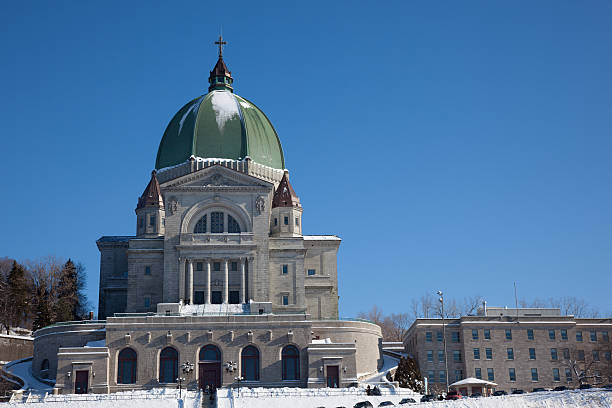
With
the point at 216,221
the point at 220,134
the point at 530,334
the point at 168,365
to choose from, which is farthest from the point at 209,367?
→ the point at 530,334

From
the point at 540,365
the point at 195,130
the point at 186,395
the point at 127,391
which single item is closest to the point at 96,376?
the point at 127,391

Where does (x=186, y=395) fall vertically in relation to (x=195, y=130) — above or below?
below

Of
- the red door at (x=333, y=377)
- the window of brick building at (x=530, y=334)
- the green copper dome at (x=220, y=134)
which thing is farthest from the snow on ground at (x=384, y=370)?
the green copper dome at (x=220, y=134)

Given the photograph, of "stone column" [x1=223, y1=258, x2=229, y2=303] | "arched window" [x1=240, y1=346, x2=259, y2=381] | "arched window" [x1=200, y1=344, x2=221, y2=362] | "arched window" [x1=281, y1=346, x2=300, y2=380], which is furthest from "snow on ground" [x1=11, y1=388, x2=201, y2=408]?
"stone column" [x1=223, y1=258, x2=229, y2=303]

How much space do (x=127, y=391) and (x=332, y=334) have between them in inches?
809

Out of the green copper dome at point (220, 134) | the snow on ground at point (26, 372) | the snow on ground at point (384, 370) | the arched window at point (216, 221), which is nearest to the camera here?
the snow on ground at point (26, 372)

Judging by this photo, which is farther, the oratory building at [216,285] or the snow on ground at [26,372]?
the snow on ground at [26,372]

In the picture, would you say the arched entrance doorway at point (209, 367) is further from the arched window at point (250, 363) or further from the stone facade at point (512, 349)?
the stone facade at point (512, 349)

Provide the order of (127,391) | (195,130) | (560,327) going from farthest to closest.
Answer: (195,130) → (560,327) → (127,391)

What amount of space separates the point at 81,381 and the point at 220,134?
34.6 m

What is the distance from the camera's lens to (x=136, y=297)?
95312 mm

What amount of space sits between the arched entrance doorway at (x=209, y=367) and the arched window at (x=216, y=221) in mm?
15024

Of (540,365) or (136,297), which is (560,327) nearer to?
(540,365)

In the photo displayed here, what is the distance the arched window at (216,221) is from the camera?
95625mm
